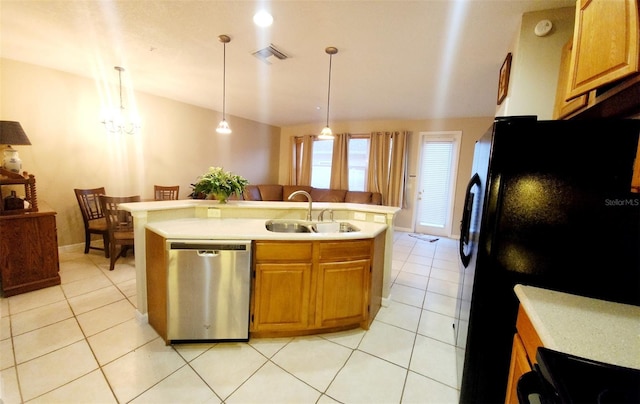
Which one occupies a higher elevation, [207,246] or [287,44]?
[287,44]

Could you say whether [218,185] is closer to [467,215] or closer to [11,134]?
[467,215]

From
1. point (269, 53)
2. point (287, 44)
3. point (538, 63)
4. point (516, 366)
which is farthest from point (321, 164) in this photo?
point (516, 366)

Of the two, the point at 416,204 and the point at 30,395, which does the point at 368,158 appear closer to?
the point at 416,204

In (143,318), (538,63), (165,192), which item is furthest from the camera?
(165,192)

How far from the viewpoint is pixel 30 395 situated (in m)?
1.40

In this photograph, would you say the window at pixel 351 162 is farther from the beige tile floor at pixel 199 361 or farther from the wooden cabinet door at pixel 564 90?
the wooden cabinet door at pixel 564 90

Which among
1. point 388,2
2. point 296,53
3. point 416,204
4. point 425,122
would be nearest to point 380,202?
point 416,204

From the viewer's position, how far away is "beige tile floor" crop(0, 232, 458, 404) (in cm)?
147

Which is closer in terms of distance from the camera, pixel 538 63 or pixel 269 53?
pixel 538 63

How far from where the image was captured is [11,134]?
8.32 ft

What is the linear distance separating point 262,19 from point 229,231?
1.72m

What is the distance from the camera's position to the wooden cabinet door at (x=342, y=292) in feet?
6.28

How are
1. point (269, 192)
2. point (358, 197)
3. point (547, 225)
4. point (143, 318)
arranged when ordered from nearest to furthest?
point (547, 225) → point (143, 318) → point (358, 197) → point (269, 192)

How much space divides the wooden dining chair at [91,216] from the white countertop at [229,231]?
2.05 meters
